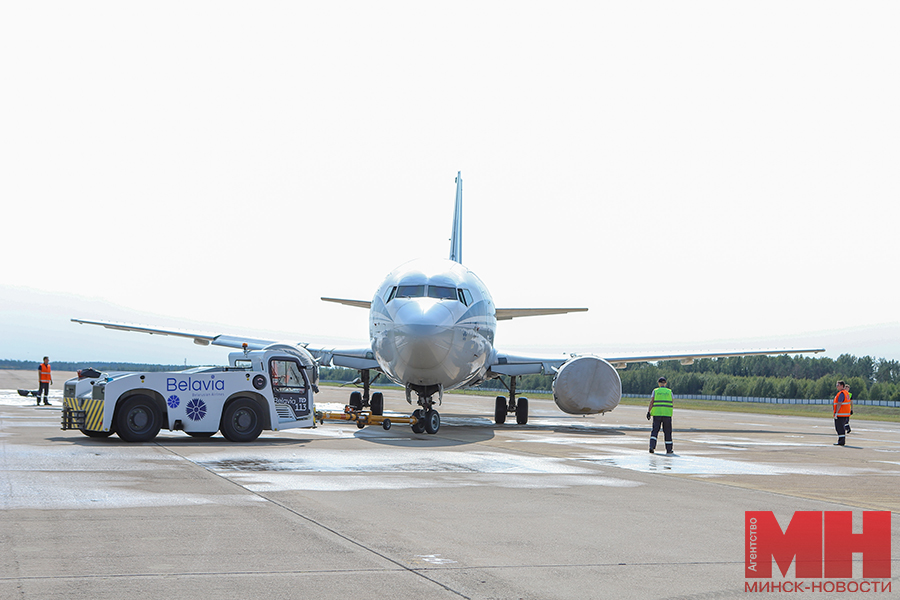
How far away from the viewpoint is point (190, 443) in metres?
19.4

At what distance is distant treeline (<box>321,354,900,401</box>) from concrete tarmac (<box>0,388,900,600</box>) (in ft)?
238

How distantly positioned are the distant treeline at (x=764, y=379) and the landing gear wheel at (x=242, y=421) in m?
68.6

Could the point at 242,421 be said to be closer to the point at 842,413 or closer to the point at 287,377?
the point at 287,377

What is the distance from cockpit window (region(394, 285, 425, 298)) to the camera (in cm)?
2456

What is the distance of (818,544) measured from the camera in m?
8.72

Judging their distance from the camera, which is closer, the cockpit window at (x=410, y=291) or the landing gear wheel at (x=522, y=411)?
the cockpit window at (x=410, y=291)

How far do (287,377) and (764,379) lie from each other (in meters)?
116

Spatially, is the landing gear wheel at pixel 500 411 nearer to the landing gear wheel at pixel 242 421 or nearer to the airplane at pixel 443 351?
the airplane at pixel 443 351

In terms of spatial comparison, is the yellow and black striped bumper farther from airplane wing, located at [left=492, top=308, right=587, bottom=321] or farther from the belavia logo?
airplane wing, located at [left=492, top=308, right=587, bottom=321]

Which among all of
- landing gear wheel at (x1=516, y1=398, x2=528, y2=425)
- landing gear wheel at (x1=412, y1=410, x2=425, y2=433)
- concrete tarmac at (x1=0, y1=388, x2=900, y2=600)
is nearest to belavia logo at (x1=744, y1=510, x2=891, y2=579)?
concrete tarmac at (x1=0, y1=388, x2=900, y2=600)

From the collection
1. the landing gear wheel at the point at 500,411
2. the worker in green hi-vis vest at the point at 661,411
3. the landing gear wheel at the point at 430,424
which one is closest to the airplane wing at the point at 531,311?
the landing gear wheel at the point at 500,411

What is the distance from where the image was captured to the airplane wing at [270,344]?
31.0 metres

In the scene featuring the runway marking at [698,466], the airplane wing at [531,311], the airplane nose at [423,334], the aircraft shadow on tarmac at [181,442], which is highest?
the airplane wing at [531,311]

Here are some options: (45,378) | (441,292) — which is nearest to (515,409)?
(441,292)
